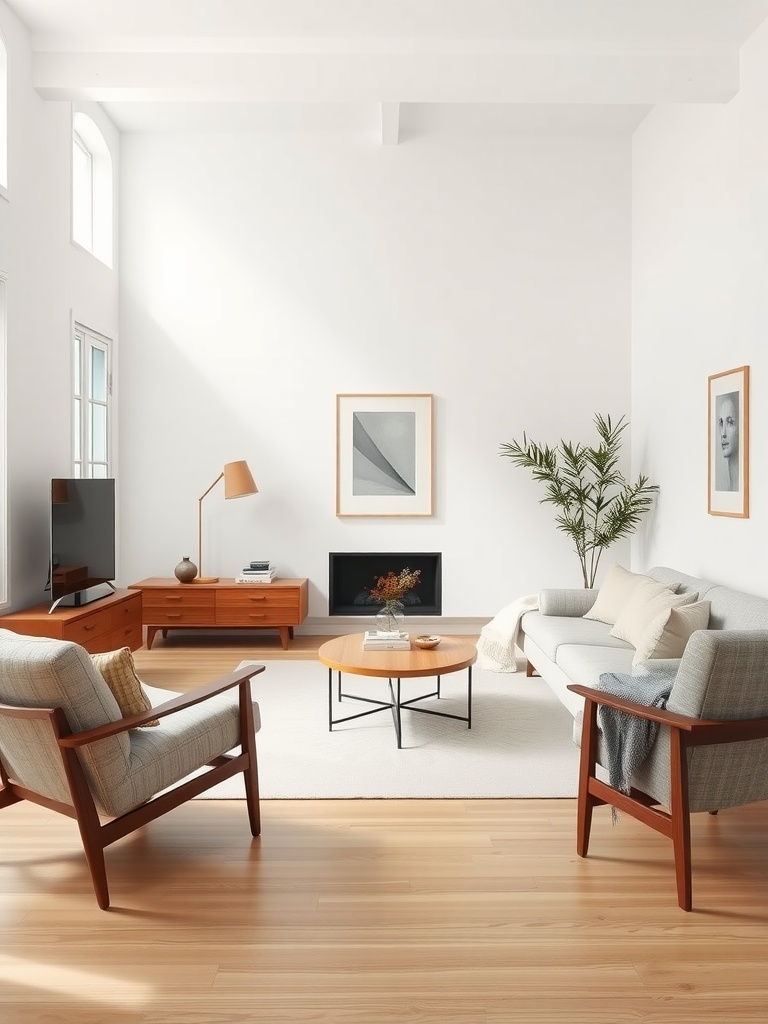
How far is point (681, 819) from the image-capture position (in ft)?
8.25

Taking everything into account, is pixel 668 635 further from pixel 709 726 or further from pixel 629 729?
pixel 709 726

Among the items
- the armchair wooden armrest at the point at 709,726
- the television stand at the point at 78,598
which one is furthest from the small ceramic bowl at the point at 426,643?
the television stand at the point at 78,598

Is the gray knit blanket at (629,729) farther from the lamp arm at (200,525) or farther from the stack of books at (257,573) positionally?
the lamp arm at (200,525)

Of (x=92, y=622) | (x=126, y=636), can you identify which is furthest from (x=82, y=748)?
(x=126, y=636)

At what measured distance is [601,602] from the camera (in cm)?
517

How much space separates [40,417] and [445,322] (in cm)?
341

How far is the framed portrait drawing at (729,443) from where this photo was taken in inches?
183

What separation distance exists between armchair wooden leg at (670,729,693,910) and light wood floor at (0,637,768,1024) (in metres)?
0.08

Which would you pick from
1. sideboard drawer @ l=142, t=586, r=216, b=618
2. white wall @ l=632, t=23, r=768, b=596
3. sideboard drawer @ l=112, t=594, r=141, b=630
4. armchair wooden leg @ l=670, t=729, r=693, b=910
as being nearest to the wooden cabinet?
sideboard drawer @ l=112, t=594, r=141, b=630

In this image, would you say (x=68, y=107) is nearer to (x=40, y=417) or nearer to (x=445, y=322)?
(x=40, y=417)

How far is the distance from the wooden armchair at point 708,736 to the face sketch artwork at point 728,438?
2.48 meters

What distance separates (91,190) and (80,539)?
314 centimetres

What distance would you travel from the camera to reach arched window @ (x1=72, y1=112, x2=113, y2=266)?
6.34 metres

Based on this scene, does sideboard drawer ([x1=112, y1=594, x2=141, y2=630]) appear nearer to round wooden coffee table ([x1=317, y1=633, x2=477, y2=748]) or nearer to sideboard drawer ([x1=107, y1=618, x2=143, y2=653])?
sideboard drawer ([x1=107, y1=618, x2=143, y2=653])
